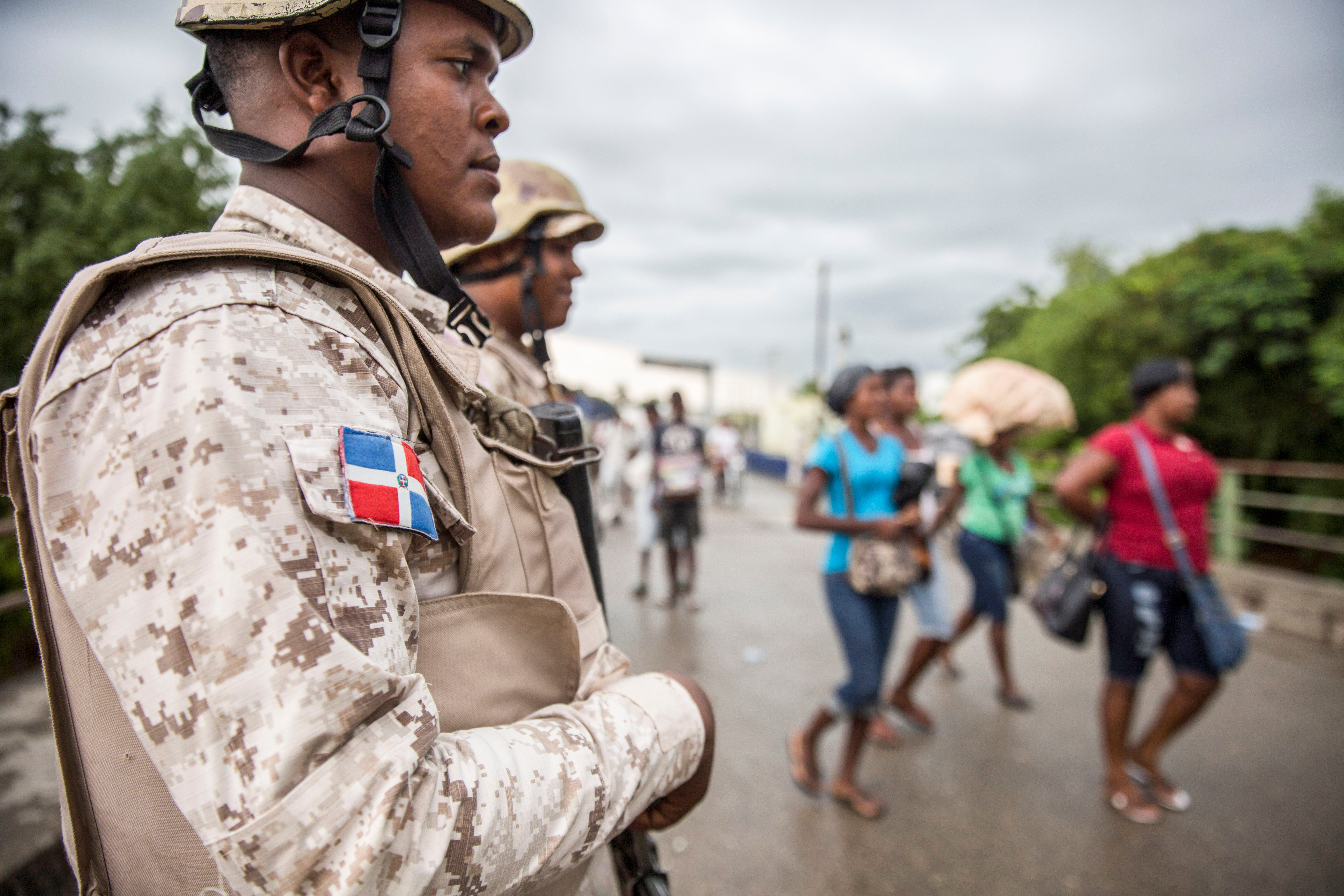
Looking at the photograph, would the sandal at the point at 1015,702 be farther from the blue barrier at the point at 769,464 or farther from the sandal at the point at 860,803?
the blue barrier at the point at 769,464

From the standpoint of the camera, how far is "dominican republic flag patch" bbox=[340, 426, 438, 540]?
25.8 inches

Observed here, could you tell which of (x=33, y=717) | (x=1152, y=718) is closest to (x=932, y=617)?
(x=1152, y=718)

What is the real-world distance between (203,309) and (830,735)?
387 cm

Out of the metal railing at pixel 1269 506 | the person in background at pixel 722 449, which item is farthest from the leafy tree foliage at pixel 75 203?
the person in background at pixel 722 449

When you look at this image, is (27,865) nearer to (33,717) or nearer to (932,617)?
(33,717)

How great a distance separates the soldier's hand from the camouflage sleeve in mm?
361

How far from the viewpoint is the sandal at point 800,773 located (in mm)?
3262

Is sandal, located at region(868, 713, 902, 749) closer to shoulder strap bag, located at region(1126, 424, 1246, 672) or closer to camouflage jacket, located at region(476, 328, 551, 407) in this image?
shoulder strap bag, located at region(1126, 424, 1246, 672)

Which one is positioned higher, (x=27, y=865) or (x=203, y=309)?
(x=203, y=309)

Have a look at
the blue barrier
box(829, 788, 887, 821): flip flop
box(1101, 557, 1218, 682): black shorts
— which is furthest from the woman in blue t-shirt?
the blue barrier

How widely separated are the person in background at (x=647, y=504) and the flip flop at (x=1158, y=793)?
396 centimetres

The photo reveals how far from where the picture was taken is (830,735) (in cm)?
389

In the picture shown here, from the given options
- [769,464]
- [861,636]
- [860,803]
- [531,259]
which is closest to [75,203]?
[531,259]

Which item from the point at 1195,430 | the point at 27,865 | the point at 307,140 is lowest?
the point at 27,865
